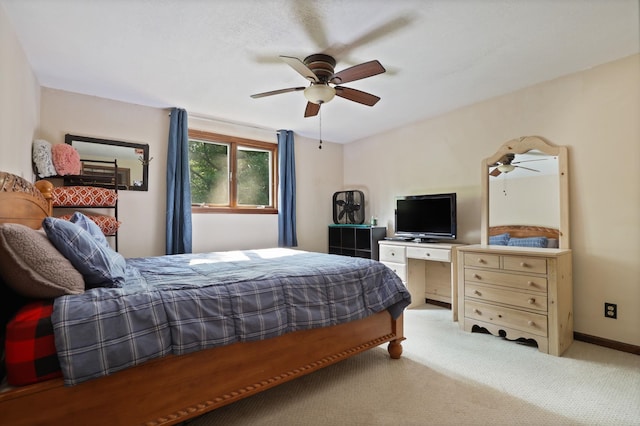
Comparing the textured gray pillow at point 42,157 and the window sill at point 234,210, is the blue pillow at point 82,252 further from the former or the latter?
the window sill at point 234,210

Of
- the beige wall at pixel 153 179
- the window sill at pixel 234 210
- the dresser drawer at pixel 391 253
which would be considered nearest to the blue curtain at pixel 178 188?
the beige wall at pixel 153 179

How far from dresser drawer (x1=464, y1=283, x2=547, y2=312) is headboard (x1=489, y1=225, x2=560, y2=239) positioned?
0.69m

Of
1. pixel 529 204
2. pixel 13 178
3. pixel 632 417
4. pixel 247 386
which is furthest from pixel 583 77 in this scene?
pixel 13 178

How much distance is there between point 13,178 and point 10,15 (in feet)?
3.54

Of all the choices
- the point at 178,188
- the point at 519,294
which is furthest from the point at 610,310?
the point at 178,188

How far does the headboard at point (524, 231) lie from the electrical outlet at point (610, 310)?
2.14 ft

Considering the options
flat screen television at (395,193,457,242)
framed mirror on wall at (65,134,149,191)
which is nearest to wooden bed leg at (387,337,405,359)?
flat screen television at (395,193,457,242)

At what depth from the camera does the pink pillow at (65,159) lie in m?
2.92

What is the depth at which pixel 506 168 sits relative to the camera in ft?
10.8

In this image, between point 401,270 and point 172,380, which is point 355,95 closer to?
point 401,270

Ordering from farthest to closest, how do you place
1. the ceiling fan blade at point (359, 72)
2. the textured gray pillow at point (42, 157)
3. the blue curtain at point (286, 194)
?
the blue curtain at point (286, 194) < the textured gray pillow at point (42, 157) < the ceiling fan blade at point (359, 72)

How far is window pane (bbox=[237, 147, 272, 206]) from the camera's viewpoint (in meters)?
4.44

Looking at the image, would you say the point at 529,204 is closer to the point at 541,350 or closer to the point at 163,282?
the point at 541,350

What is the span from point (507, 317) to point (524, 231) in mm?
901
